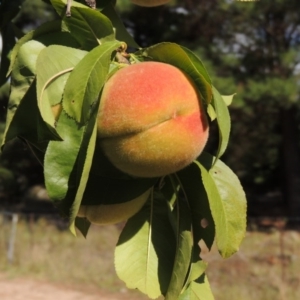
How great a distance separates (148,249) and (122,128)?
0.19m

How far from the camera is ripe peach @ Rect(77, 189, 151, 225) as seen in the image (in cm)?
58

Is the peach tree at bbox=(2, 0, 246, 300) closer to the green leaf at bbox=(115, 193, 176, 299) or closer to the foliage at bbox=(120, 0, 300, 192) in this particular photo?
the green leaf at bbox=(115, 193, 176, 299)

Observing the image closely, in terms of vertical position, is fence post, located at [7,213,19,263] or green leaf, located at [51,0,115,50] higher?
green leaf, located at [51,0,115,50]

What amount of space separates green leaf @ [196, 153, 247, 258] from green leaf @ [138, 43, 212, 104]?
9cm

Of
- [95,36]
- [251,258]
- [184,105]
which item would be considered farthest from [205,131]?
[251,258]

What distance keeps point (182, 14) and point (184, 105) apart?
7412mm

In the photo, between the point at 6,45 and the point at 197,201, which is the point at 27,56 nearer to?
the point at 197,201

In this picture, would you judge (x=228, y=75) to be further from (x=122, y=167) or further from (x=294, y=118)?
(x=122, y=167)

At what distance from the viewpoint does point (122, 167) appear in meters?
0.52

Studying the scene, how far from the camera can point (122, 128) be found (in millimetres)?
500

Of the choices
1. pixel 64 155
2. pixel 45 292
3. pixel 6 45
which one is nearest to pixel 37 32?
pixel 64 155

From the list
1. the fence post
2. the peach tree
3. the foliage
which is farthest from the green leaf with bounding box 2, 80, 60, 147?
the foliage

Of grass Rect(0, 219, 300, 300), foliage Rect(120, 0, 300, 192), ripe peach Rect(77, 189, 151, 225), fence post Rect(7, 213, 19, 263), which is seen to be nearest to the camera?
ripe peach Rect(77, 189, 151, 225)

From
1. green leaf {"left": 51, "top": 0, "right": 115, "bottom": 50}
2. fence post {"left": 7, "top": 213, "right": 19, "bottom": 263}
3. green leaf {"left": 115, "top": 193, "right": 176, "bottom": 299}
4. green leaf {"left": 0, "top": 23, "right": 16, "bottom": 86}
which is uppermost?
green leaf {"left": 51, "top": 0, "right": 115, "bottom": 50}
